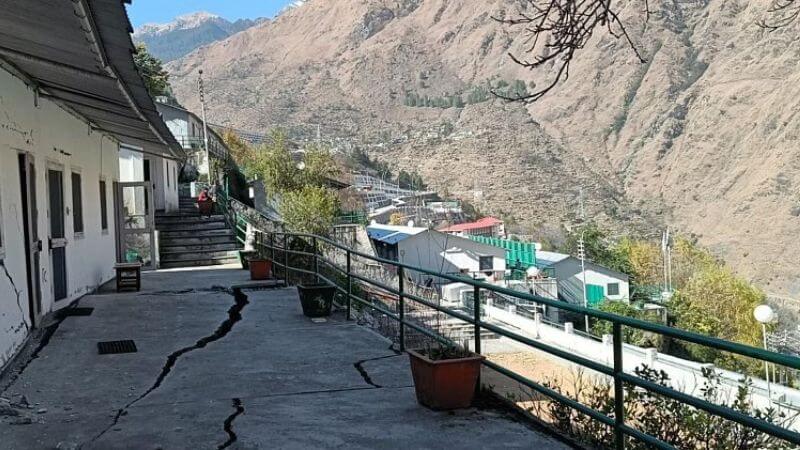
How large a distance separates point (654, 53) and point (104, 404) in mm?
129730

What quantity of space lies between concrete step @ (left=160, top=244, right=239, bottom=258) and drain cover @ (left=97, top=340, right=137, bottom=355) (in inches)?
514

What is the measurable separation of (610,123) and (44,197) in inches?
4627

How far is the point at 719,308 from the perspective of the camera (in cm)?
4975

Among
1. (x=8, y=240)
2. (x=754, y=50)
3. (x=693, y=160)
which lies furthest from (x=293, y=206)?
(x=754, y=50)

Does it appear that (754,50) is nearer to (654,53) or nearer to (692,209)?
(654,53)

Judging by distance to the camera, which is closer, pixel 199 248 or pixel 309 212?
pixel 199 248

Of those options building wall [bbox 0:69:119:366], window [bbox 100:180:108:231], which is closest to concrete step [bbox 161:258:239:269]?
building wall [bbox 0:69:119:366]

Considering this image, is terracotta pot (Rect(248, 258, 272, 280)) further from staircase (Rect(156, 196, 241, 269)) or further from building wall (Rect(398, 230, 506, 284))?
building wall (Rect(398, 230, 506, 284))

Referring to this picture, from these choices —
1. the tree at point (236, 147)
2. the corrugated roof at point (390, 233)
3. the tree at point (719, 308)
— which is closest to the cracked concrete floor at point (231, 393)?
the corrugated roof at point (390, 233)

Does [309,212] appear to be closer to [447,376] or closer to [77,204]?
[77,204]

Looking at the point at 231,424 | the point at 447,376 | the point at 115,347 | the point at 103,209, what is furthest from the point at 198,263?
the point at 447,376

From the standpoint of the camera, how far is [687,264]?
2751 inches

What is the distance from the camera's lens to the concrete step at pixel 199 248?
2098cm

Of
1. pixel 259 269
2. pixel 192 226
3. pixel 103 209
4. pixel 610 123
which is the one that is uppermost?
pixel 610 123
